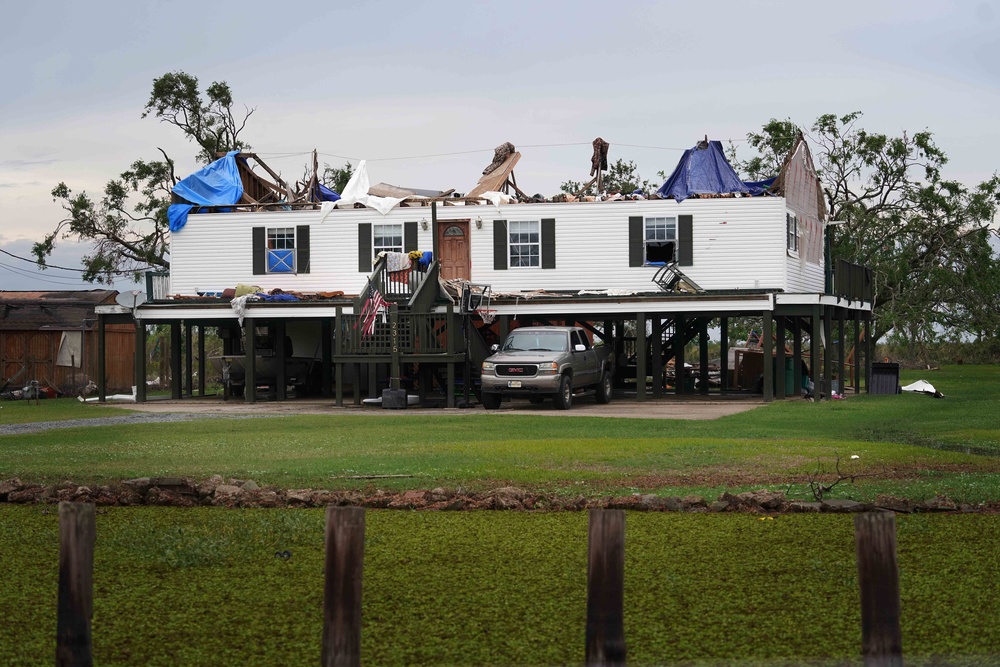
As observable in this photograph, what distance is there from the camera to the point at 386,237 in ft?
112

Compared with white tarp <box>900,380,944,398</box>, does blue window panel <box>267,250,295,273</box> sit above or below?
above

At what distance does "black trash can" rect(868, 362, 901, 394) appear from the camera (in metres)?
34.0

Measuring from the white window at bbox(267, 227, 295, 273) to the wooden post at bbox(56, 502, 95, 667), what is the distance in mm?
29495

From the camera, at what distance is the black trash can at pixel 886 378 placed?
34000 mm

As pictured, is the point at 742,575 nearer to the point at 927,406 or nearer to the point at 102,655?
the point at 102,655

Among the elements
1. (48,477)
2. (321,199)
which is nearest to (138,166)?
(321,199)

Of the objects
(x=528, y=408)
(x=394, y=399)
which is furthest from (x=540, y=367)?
(x=394, y=399)

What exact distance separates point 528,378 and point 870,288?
15.5 m

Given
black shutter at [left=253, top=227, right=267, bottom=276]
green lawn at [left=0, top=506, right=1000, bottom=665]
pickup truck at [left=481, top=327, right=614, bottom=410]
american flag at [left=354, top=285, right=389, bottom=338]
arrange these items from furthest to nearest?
black shutter at [left=253, top=227, right=267, bottom=276] < american flag at [left=354, top=285, right=389, bottom=338] < pickup truck at [left=481, top=327, right=614, bottom=410] < green lawn at [left=0, top=506, right=1000, bottom=665]

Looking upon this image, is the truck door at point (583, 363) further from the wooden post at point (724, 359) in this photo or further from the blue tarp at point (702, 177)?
the wooden post at point (724, 359)

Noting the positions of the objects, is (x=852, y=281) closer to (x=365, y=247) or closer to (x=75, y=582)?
(x=365, y=247)

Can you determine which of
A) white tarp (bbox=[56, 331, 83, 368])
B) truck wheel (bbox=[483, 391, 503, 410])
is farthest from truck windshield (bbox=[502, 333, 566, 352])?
white tarp (bbox=[56, 331, 83, 368])

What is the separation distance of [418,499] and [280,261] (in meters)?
24.5

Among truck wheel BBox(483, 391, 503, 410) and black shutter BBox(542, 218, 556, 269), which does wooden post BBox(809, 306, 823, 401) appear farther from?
truck wheel BBox(483, 391, 503, 410)
